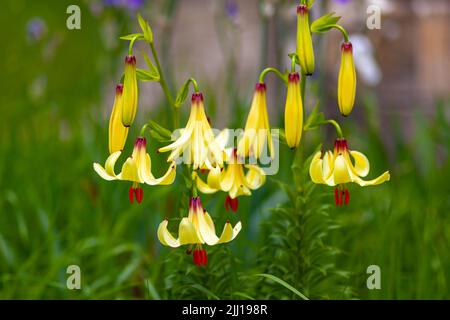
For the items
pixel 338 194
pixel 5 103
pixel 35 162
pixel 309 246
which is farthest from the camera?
pixel 5 103

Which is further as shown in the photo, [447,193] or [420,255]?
[447,193]

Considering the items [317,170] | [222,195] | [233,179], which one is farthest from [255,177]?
[222,195]

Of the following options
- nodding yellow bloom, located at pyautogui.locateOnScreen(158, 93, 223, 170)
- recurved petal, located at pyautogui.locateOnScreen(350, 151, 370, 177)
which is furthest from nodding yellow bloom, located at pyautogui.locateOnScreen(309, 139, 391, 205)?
nodding yellow bloom, located at pyautogui.locateOnScreen(158, 93, 223, 170)

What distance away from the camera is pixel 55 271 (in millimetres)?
2457

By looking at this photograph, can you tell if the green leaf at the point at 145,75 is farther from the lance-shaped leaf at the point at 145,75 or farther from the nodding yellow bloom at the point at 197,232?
the nodding yellow bloom at the point at 197,232

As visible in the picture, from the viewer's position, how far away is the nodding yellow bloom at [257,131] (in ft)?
5.41

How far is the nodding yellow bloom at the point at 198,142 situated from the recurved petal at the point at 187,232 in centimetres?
12

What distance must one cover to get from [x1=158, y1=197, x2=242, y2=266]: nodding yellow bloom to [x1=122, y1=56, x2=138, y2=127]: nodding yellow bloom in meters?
0.22

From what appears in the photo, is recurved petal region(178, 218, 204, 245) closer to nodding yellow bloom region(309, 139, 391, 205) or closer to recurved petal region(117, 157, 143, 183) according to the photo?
recurved petal region(117, 157, 143, 183)

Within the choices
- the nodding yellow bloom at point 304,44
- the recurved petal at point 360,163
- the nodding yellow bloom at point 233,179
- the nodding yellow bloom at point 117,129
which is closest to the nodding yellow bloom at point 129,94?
the nodding yellow bloom at point 117,129

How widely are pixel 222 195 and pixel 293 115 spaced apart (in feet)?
3.50

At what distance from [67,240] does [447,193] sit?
164 cm
